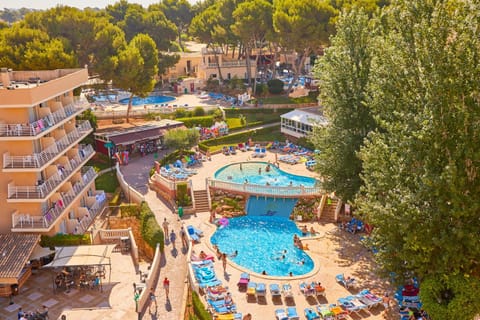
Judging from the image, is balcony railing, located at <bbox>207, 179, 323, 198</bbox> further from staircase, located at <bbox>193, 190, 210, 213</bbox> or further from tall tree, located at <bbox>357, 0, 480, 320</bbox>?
tall tree, located at <bbox>357, 0, 480, 320</bbox>

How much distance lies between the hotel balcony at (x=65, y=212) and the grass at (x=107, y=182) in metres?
4.26

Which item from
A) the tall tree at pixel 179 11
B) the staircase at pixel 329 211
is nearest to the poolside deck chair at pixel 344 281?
the staircase at pixel 329 211

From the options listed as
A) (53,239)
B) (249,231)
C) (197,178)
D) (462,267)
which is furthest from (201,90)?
(462,267)

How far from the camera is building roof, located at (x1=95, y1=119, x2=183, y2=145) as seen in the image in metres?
57.1

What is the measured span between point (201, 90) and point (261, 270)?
59074mm

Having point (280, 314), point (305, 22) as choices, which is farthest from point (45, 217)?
point (305, 22)

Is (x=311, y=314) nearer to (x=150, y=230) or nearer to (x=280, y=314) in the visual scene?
(x=280, y=314)

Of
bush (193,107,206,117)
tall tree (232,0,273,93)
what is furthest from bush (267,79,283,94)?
bush (193,107,206,117)

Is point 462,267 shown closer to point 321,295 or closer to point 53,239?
point 321,295

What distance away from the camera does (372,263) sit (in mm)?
34656

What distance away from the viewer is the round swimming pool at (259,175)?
163ft

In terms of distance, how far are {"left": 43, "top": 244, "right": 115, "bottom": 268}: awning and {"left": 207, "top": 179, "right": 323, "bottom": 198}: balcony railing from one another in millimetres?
15662

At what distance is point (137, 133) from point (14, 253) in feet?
94.5

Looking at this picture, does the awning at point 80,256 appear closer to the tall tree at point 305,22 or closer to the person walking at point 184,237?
the person walking at point 184,237
